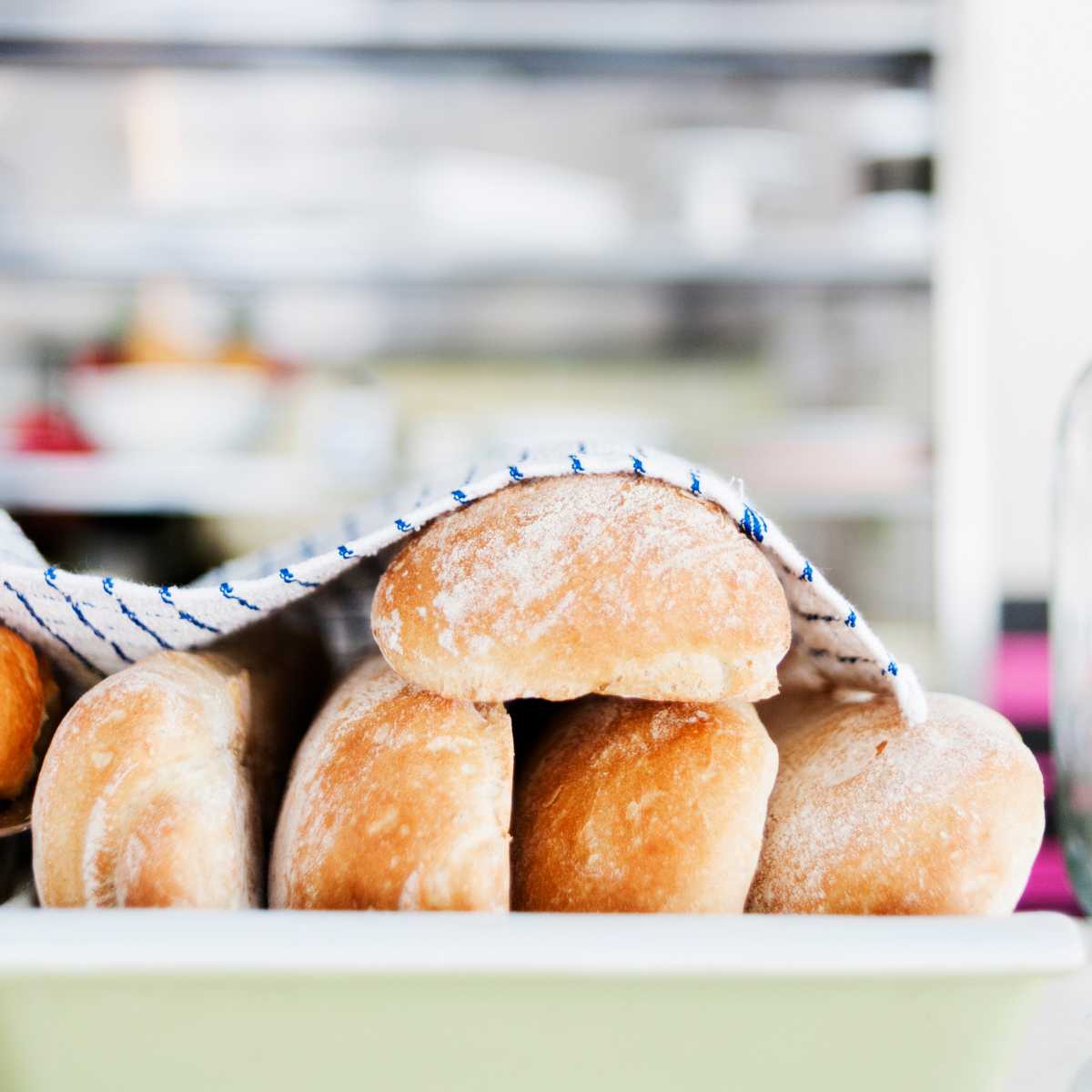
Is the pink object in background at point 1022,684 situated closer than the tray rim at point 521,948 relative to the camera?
No

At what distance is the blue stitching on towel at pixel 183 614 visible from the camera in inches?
15.2

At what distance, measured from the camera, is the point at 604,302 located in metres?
2.21

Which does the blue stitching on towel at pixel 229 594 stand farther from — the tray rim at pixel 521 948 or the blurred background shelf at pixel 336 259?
the blurred background shelf at pixel 336 259

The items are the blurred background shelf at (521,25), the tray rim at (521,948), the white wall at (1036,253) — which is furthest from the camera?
the white wall at (1036,253)

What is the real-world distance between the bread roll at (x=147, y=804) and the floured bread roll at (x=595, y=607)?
69 millimetres

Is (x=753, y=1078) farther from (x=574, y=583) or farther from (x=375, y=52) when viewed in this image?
(x=375, y=52)

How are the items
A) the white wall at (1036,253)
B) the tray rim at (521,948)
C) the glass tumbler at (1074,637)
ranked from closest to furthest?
1. the tray rim at (521,948)
2. the glass tumbler at (1074,637)
3. the white wall at (1036,253)

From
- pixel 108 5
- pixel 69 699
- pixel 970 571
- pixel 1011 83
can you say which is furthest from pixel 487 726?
pixel 1011 83

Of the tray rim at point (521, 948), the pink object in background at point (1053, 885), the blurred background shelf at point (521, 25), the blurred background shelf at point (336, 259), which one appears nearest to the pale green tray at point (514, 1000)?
the tray rim at point (521, 948)

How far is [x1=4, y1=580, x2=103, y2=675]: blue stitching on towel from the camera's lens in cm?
38

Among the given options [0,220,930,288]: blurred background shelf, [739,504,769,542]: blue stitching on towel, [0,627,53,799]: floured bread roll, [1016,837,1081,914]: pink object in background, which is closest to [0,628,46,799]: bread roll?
[0,627,53,799]: floured bread roll

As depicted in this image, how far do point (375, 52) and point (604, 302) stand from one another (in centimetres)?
65

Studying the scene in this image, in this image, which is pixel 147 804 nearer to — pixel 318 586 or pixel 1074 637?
pixel 318 586

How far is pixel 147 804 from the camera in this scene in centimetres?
33
